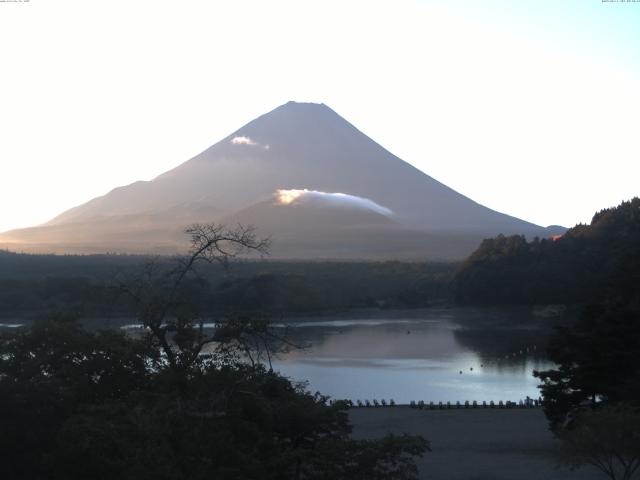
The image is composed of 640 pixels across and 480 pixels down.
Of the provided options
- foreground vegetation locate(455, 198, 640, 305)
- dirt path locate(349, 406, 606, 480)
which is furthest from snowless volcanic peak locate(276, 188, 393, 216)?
dirt path locate(349, 406, 606, 480)

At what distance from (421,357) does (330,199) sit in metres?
46.6

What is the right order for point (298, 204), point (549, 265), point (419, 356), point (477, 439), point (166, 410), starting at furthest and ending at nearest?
point (298, 204)
point (549, 265)
point (419, 356)
point (477, 439)
point (166, 410)

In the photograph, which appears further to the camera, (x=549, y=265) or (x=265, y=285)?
(x=549, y=265)

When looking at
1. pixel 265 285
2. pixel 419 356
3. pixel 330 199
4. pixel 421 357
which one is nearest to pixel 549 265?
pixel 265 285

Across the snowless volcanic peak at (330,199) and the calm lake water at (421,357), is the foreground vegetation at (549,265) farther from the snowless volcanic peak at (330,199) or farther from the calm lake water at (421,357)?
the snowless volcanic peak at (330,199)

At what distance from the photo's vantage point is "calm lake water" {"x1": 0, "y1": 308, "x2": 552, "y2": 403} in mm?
16812

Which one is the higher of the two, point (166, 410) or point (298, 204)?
point (298, 204)

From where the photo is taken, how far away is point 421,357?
2150cm

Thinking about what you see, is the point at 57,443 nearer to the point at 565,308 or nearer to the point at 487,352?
the point at 487,352

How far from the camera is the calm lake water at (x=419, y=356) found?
55.2 ft

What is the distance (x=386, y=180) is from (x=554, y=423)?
61.6m

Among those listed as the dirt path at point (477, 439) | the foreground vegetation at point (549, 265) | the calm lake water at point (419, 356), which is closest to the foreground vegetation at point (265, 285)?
the foreground vegetation at point (549, 265)

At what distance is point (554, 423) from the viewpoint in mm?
11109

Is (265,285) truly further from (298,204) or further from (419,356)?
(298,204)
